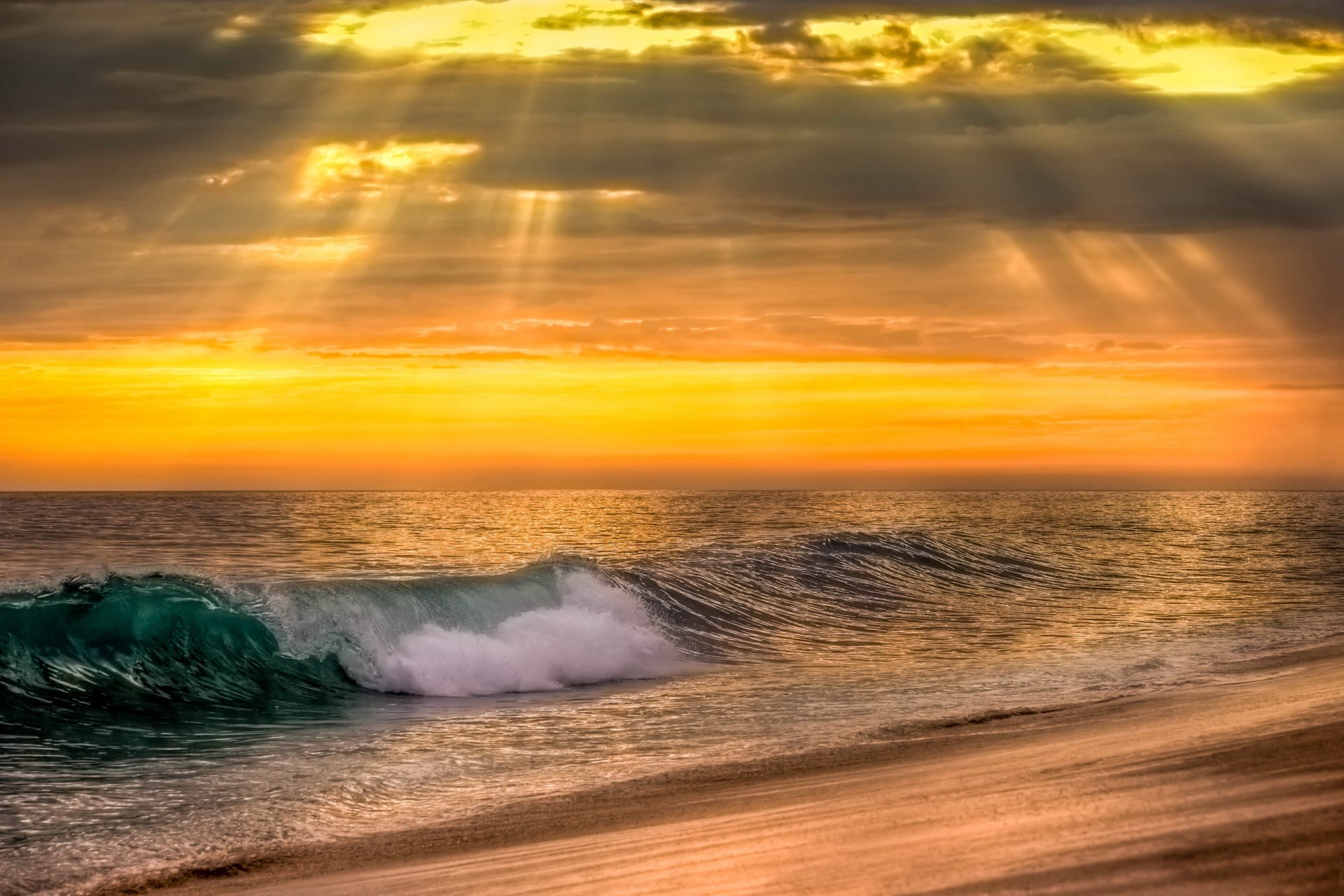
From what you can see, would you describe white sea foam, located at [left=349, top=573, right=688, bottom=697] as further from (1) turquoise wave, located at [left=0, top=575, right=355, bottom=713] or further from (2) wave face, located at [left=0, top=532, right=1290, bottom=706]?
(1) turquoise wave, located at [left=0, top=575, right=355, bottom=713]

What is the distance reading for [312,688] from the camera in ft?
57.5

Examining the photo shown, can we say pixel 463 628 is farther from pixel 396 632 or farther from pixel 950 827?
pixel 950 827

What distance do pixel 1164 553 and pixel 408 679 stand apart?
40525 millimetres

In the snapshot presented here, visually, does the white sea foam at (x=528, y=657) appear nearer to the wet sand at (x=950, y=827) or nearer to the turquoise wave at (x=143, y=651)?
the turquoise wave at (x=143, y=651)

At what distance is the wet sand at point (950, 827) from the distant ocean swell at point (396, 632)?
28.2ft

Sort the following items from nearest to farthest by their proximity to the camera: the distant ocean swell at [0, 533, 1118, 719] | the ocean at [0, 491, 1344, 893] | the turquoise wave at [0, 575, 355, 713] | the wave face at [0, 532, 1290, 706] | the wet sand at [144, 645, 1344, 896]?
the wet sand at [144, 645, 1344, 896], the ocean at [0, 491, 1344, 893], the turquoise wave at [0, 575, 355, 713], the distant ocean swell at [0, 533, 1118, 719], the wave face at [0, 532, 1290, 706]

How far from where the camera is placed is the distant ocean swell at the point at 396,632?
1712 centimetres

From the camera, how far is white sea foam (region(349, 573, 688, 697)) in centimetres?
1830

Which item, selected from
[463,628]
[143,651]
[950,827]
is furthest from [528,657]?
[950,827]

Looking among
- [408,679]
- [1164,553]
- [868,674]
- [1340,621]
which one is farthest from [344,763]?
[1164,553]

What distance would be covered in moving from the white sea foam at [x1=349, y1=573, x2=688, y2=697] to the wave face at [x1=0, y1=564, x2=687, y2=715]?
0.02 metres

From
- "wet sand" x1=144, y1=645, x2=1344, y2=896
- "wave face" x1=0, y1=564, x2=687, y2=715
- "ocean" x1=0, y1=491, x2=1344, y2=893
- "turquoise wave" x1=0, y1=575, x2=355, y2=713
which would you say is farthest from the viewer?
"wave face" x1=0, y1=564, x2=687, y2=715

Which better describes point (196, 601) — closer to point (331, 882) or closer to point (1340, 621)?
point (331, 882)

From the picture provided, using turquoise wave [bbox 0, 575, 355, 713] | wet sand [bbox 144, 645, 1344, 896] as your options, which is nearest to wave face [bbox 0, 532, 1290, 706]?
turquoise wave [bbox 0, 575, 355, 713]
